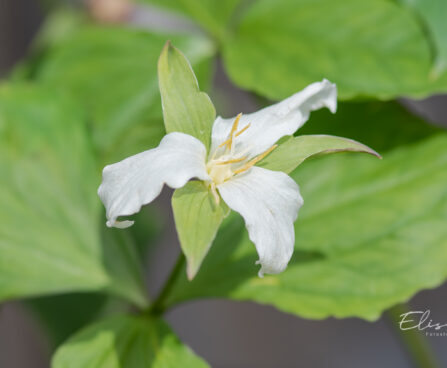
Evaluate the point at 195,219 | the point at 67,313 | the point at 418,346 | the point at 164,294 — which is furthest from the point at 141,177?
the point at 67,313

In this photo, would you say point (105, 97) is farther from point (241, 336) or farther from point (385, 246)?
point (241, 336)

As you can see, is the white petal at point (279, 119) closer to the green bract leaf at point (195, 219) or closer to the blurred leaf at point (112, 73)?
the green bract leaf at point (195, 219)

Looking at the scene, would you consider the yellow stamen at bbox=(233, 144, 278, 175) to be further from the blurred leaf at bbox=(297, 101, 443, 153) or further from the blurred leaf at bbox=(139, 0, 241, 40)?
the blurred leaf at bbox=(139, 0, 241, 40)

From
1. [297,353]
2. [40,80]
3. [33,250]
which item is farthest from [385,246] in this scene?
[297,353]

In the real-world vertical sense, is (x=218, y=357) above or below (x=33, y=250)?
below

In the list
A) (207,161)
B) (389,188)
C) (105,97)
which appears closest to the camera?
(207,161)

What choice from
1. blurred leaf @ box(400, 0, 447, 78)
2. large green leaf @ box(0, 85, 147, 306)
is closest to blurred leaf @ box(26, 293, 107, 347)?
large green leaf @ box(0, 85, 147, 306)
